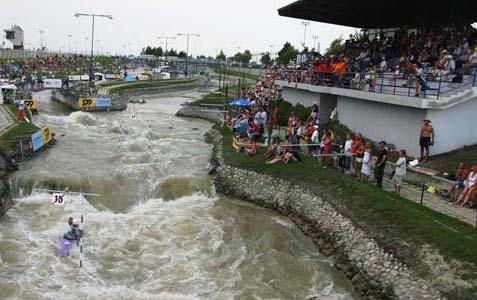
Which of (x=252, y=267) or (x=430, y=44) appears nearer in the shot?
(x=252, y=267)

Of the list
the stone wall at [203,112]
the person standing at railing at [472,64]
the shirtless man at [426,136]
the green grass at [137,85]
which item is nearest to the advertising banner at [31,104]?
the stone wall at [203,112]

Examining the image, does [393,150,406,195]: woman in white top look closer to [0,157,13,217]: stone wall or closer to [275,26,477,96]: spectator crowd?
[275,26,477,96]: spectator crowd

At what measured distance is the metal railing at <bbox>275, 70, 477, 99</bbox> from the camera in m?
23.7

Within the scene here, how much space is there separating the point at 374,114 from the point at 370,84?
1.66 m

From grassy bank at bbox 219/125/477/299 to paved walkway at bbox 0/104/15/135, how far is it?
18.1 m

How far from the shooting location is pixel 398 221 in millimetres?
17156

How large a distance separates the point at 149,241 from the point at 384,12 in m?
25.1

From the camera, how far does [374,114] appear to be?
28.1 meters

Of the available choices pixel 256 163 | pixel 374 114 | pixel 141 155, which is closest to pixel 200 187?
pixel 256 163

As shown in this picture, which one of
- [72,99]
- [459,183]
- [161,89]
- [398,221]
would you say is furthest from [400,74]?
A: [161,89]

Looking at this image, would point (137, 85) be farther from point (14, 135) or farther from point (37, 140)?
point (14, 135)

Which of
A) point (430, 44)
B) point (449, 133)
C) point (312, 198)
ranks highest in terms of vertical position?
point (430, 44)

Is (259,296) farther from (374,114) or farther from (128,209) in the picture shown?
(374,114)

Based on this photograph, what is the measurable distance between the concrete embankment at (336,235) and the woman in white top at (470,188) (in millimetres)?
4256
